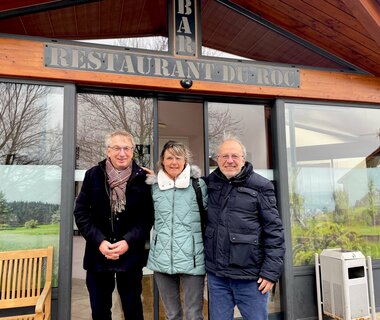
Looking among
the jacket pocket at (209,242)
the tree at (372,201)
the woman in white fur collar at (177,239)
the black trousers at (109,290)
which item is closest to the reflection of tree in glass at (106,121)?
the woman in white fur collar at (177,239)

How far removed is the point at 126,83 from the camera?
8.90ft

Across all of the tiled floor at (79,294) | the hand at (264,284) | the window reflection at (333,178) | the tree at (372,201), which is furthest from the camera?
the tree at (372,201)

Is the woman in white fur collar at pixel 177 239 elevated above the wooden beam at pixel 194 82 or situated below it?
below

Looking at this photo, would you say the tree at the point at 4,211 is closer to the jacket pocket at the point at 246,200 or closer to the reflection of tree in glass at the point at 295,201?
the jacket pocket at the point at 246,200

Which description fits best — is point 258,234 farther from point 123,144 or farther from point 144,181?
point 123,144

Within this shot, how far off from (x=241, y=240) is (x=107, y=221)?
32.6 inches

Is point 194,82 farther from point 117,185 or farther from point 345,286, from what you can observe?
point 345,286

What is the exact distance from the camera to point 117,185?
2109mm

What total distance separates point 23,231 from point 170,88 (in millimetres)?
1602

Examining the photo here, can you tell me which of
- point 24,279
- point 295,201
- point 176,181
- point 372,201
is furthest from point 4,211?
point 372,201

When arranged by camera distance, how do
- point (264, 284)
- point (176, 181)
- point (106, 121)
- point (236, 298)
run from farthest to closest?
point (106, 121)
point (176, 181)
point (236, 298)
point (264, 284)

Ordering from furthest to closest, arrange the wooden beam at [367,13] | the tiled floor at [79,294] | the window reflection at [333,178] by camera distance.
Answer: the window reflection at [333,178] → the wooden beam at [367,13] → the tiled floor at [79,294]

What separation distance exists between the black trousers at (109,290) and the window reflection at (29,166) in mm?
586

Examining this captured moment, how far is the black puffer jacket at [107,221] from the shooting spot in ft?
6.74
